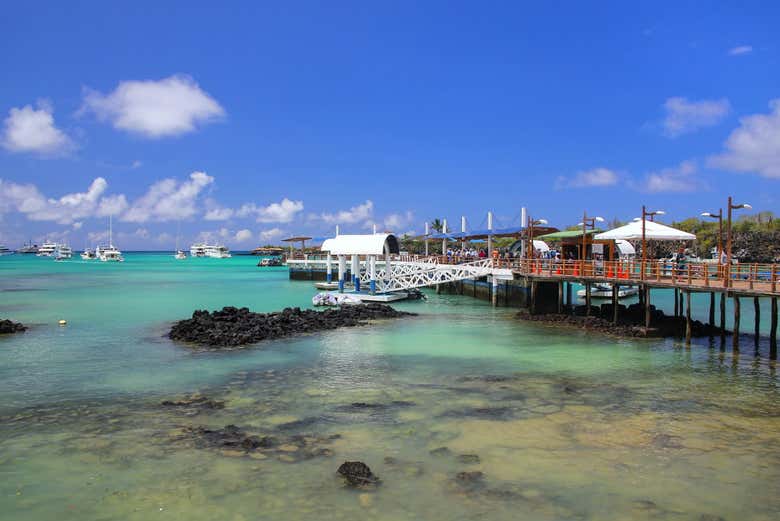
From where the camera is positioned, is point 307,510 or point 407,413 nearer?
point 307,510

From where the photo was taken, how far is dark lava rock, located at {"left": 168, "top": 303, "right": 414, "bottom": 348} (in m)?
22.7

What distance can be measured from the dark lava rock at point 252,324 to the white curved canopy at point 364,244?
24.1ft

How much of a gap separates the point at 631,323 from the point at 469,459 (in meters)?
18.0

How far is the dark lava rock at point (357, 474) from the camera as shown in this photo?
9281 mm

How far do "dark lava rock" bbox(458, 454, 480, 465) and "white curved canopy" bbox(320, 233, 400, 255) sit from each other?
26790mm

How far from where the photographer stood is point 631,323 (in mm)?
25625

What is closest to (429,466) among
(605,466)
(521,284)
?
(605,466)

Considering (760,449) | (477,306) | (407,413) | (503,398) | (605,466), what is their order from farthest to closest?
1. (477,306)
2. (503,398)
3. (407,413)
4. (760,449)
5. (605,466)

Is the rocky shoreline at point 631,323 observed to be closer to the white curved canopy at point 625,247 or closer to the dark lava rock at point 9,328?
the white curved canopy at point 625,247

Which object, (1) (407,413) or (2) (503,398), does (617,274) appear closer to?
(2) (503,398)

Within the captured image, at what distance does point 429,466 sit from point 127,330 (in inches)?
841

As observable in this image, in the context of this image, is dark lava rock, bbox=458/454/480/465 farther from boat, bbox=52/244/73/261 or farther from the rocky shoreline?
boat, bbox=52/244/73/261

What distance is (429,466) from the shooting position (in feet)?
32.9

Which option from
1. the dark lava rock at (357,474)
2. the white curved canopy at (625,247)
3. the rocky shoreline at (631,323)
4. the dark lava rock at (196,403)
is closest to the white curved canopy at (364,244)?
the rocky shoreline at (631,323)
